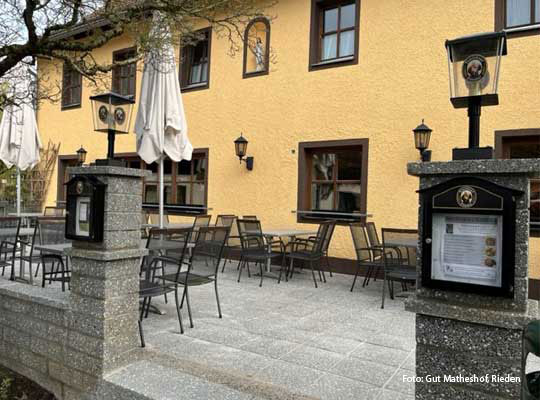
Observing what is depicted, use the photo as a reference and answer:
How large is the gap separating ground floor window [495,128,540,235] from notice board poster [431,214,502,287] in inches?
174

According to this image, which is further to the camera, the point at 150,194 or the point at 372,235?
the point at 150,194

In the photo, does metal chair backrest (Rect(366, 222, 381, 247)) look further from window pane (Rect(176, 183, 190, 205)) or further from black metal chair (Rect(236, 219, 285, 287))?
window pane (Rect(176, 183, 190, 205))

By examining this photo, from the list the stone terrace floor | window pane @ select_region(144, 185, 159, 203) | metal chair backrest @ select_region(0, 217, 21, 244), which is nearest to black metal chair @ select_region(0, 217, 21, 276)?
metal chair backrest @ select_region(0, 217, 21, 244)

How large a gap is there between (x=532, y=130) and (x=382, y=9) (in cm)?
288

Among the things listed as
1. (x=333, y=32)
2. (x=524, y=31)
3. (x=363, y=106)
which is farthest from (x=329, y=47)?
(x=524, y=31)

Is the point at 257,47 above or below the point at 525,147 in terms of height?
above

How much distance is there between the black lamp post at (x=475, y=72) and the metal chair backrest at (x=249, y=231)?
4.41 meters

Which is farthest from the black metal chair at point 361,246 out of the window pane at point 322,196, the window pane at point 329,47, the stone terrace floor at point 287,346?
the window pane at point 329,47

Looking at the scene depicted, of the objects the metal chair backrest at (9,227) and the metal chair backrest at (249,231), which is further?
the metal chair backrest at (249,231)

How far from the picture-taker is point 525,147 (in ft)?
17.8

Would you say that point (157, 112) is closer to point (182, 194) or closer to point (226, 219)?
point (226, 219)

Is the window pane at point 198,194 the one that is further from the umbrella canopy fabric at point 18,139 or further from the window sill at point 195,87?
the umbrella canopy fabric at point 18,139

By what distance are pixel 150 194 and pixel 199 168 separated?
5.50 feet

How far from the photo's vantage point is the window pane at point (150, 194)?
937 centimetres
